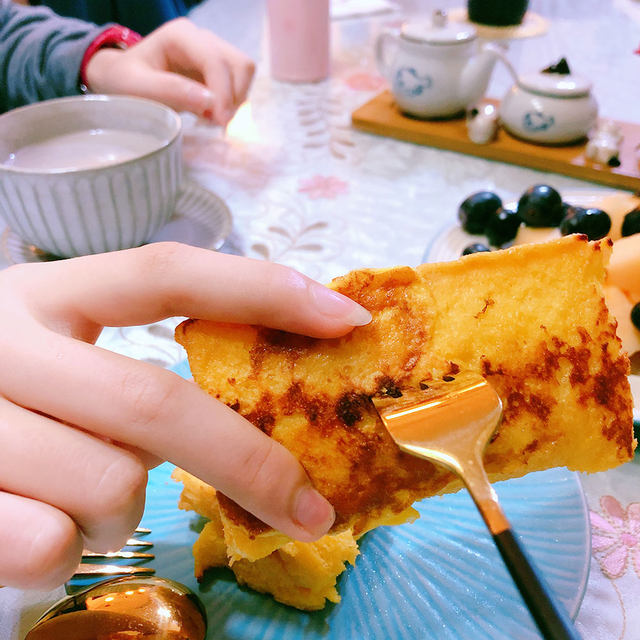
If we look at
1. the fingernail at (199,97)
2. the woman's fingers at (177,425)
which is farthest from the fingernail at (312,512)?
the fingernail at (199,97)

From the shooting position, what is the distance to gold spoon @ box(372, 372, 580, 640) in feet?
1.46

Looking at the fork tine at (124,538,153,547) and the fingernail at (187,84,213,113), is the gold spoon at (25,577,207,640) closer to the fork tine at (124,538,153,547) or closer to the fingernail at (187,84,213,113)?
the fork tine at (124,538,153,547)

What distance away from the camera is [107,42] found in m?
1.57

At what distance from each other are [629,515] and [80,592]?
68cm

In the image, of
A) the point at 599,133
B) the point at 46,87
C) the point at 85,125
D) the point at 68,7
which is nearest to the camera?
the point at 85,125

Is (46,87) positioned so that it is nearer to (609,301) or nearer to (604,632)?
(609,301)

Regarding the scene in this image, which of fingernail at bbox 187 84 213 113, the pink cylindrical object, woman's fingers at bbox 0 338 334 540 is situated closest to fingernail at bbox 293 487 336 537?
woman's fingers at bbox 0 338 334 540

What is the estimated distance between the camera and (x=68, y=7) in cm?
221

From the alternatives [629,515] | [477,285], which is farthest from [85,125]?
[629,515]

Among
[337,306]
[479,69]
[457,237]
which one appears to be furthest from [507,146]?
[337,306]

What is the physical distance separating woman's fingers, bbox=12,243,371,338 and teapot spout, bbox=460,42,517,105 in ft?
4.20

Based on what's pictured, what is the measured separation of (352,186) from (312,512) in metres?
1.07

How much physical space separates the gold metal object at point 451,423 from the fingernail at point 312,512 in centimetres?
9

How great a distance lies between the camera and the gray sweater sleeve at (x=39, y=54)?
4.99 ft
